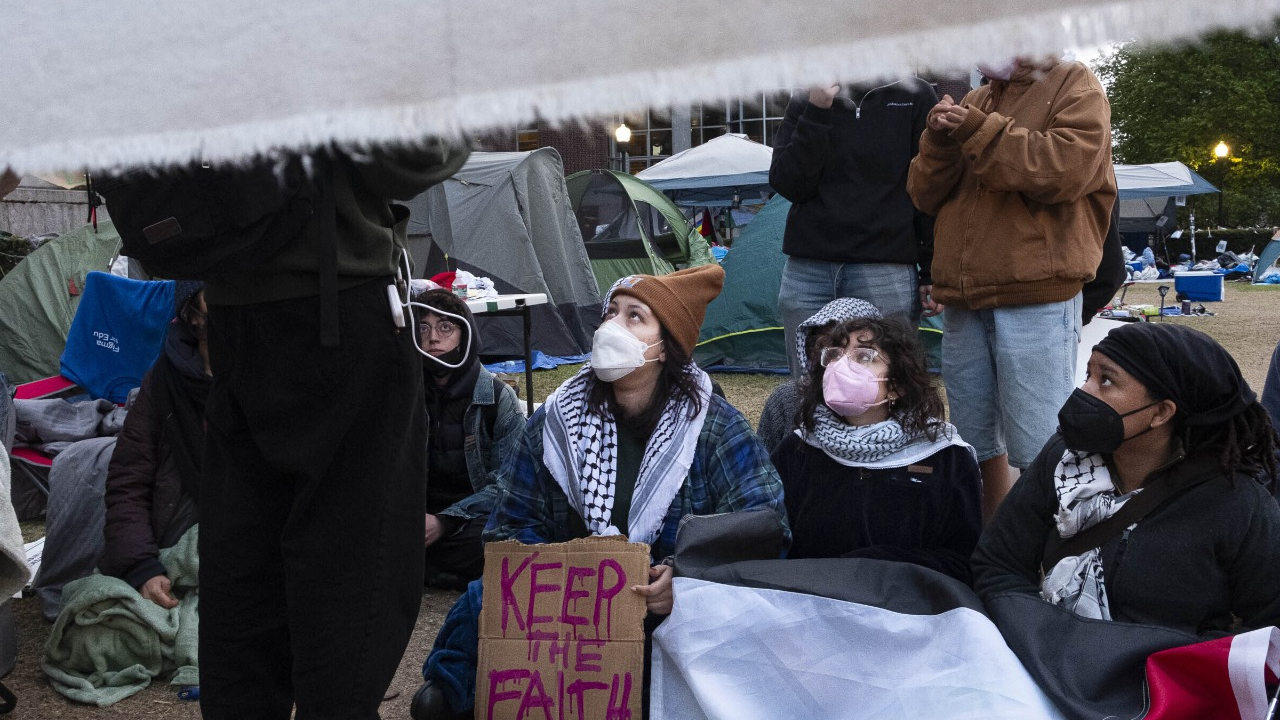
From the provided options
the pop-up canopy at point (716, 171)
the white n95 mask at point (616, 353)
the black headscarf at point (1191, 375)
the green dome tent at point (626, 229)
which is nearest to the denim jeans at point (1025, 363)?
the black headscarf at point (1191, 375)

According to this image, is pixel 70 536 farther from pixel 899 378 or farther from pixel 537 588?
pixel 899 378

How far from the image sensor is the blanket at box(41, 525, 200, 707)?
2.94 m

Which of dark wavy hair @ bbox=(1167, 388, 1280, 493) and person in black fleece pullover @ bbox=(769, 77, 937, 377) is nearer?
dark wavy hair @ bbox=(1167, 388, 1280, 493)

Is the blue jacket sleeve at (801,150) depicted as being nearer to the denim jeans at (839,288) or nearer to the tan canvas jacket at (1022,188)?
the denim jeans at (839,288)

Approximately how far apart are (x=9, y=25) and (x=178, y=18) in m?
0.10

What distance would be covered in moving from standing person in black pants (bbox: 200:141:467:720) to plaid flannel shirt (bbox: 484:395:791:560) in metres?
1.05

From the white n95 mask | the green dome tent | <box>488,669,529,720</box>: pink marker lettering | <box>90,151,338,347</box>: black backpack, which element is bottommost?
the green dome tent

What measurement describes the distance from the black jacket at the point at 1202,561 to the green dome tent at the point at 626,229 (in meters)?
7.46

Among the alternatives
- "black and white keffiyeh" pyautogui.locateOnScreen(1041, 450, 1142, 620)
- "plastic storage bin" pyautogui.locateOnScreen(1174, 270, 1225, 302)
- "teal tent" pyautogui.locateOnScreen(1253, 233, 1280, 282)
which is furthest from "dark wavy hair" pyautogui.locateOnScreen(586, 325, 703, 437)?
"teal tent" pyautogui.locateOnScreen(1253, 233, 1280, 282)

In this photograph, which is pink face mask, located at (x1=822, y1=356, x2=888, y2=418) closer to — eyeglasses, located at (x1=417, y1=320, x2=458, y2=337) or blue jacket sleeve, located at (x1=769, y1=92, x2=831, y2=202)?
blue jacket sleeve, located at (x1=769, y1=92, x2=831, y2=202)

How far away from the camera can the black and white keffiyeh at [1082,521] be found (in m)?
2.15

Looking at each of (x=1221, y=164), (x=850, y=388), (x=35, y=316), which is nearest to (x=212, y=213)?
(x=850, y=388)

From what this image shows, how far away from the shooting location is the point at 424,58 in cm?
52

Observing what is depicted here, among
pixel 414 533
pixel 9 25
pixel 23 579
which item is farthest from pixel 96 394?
pixel 9 25
